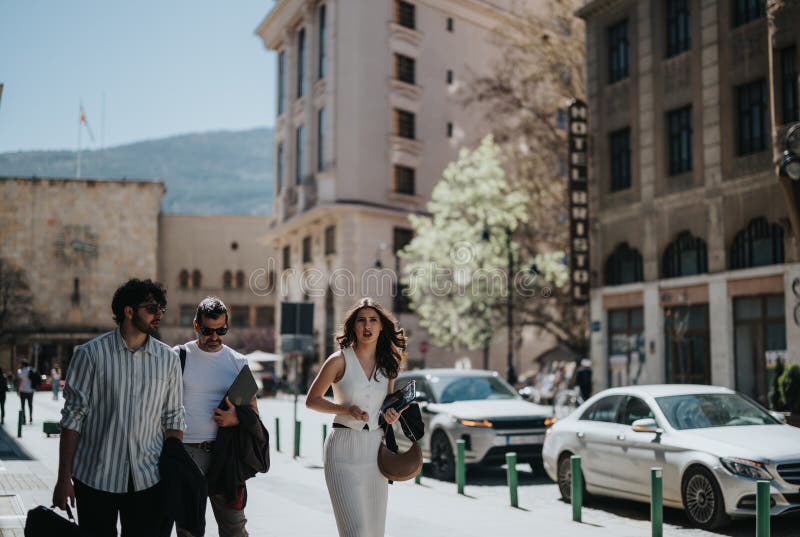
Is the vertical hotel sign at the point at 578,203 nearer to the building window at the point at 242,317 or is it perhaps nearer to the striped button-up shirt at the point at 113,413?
the striped button-up shirt at the point at 113,413

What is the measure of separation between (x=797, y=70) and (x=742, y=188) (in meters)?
3.33

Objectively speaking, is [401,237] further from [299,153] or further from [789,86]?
[789,86]

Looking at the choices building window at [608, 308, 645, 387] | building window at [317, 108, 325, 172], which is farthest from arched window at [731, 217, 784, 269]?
building window at [317, 108, 325, 172]

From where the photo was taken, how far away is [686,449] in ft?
36.7

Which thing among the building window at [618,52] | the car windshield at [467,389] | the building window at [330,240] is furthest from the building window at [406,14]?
the car windshield at [467,389]

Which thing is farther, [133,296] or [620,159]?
[620,159]

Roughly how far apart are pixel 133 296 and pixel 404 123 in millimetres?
54586

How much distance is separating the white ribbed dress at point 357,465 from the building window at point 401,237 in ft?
170

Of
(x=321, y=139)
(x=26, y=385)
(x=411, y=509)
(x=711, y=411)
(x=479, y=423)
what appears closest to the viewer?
(x=711, y=411)

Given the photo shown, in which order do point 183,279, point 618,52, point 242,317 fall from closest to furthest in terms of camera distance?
point 618,52, point 183,279, point 242,317

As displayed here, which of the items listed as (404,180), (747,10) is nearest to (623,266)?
(747,10)

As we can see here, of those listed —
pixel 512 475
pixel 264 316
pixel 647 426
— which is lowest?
pixel 512 475

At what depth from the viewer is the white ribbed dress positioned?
632 cm

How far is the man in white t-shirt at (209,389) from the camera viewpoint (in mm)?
6488
